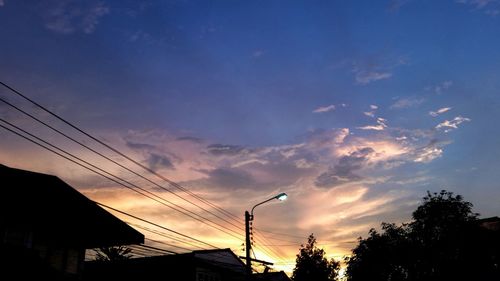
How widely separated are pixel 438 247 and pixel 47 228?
3872 cm

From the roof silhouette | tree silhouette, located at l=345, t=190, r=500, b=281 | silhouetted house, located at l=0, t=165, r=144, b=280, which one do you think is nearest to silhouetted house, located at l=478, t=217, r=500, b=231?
tree silhouette, located at l=345, t=190, r=500, b=281

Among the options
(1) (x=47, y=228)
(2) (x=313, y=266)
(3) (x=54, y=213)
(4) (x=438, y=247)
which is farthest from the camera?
(2) (x=313, y=266)

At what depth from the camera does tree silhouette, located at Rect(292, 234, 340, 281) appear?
201 ft

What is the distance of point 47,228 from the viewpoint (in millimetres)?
13242

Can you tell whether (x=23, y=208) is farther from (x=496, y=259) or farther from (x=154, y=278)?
(x=496, y=259)

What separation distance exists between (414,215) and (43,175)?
39490 mm

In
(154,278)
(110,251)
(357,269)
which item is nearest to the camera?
(154,278)

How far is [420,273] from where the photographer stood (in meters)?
43.8

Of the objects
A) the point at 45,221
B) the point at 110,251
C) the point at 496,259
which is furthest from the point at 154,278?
the point at 496,259

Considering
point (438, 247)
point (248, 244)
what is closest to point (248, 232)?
point (248, 244)

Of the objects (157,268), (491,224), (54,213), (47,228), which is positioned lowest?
(157,268)

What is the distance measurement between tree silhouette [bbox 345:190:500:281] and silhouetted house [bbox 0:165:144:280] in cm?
3432

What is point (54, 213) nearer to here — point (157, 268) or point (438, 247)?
point (157, 268)

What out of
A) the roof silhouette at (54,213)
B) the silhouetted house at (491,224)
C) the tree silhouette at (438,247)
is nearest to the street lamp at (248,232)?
the roof silhouette at (54,213)
